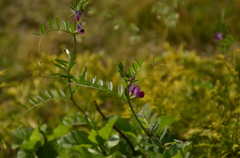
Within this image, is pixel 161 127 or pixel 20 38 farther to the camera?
pixel 20 38

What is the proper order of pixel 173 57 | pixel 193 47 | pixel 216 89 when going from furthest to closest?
1. pixel 193 47
2. pixel 173 57
3. pixel 216 89

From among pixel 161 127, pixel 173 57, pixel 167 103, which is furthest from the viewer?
pixel 173 57

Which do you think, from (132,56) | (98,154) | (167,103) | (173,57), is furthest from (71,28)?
(132,56)

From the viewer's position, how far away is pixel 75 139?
1.00 meters

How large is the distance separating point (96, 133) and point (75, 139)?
0.29 feet

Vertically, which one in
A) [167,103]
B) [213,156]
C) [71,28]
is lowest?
Result: [213,156]

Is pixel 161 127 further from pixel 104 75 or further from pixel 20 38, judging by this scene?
pixel 20 38

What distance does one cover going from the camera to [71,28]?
81cm

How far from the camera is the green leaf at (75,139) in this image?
98 centimetres

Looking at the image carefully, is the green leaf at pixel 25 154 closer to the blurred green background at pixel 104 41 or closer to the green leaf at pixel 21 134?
the green leaf at pixel 21 134

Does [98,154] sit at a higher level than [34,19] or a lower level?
lower

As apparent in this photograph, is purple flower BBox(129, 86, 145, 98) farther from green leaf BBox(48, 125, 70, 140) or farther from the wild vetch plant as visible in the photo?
green leaf BBox(48, 125, 70, 140)

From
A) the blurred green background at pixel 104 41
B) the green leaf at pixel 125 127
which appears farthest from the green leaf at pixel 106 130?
the blurred green background at pixel 104 41

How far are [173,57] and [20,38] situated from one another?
194 centimetres
